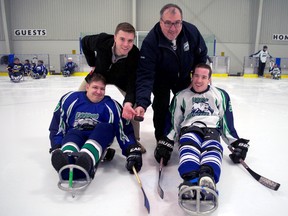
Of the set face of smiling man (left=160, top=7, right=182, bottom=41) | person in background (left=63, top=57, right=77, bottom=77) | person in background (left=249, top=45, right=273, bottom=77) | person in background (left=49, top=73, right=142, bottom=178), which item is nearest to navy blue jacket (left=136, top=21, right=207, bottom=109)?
face of smiling man (left=160, top=7, right=182, bottom=41)

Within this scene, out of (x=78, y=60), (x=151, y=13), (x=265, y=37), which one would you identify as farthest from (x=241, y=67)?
(x=78, y=60)

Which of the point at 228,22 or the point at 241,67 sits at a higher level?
the point at 228,22

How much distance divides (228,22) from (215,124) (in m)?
11.1

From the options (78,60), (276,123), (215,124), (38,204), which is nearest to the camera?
(38,204)

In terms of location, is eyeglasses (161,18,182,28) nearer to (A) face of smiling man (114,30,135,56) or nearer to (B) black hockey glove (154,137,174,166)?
(A) face of smiling man (114,30,135,56)

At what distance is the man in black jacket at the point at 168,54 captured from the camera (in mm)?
1831

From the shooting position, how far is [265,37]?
11641 mm

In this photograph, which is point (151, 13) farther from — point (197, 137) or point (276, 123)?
point (197, 137)

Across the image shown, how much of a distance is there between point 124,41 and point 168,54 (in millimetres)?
403

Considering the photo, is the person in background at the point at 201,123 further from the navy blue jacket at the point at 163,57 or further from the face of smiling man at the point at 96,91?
the face of smiling man at the point at 96,91

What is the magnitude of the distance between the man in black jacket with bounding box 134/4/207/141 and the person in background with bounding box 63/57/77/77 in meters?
7.92

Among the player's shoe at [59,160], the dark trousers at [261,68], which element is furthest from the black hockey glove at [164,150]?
the dark trousers at [261,68]

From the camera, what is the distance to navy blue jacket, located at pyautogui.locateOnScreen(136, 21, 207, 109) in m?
1.98

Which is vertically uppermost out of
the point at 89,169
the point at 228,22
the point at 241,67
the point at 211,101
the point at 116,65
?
the point at 228,22
